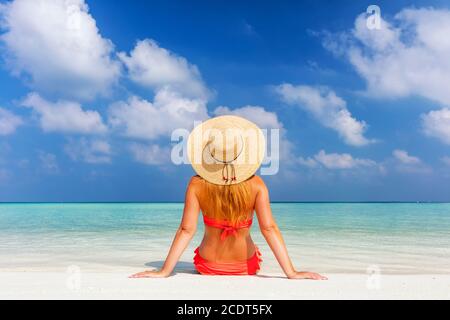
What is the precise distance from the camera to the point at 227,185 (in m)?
4.33

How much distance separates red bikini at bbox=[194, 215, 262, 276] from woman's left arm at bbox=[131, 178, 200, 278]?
21cm

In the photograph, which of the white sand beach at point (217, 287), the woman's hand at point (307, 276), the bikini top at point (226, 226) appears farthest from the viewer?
the bikini top at point (226, 226)

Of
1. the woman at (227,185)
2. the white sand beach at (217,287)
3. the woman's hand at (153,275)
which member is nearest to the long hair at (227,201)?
the woman at (227,185)

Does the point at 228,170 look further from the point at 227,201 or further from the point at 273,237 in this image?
the point at 273,237

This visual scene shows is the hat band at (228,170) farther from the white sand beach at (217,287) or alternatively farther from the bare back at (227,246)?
the white sand beach at (217,287)

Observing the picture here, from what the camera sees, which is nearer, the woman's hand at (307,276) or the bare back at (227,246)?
the woman's hand at (307,276)

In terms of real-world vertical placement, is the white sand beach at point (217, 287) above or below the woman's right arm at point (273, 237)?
below

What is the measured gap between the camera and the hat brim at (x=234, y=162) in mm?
4309

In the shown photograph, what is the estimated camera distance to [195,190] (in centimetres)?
437

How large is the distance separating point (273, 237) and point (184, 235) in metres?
0.85

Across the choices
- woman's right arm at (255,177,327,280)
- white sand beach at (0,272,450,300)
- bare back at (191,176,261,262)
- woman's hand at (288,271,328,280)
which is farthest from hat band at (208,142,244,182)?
woman's hand at (288,271,328,280)
